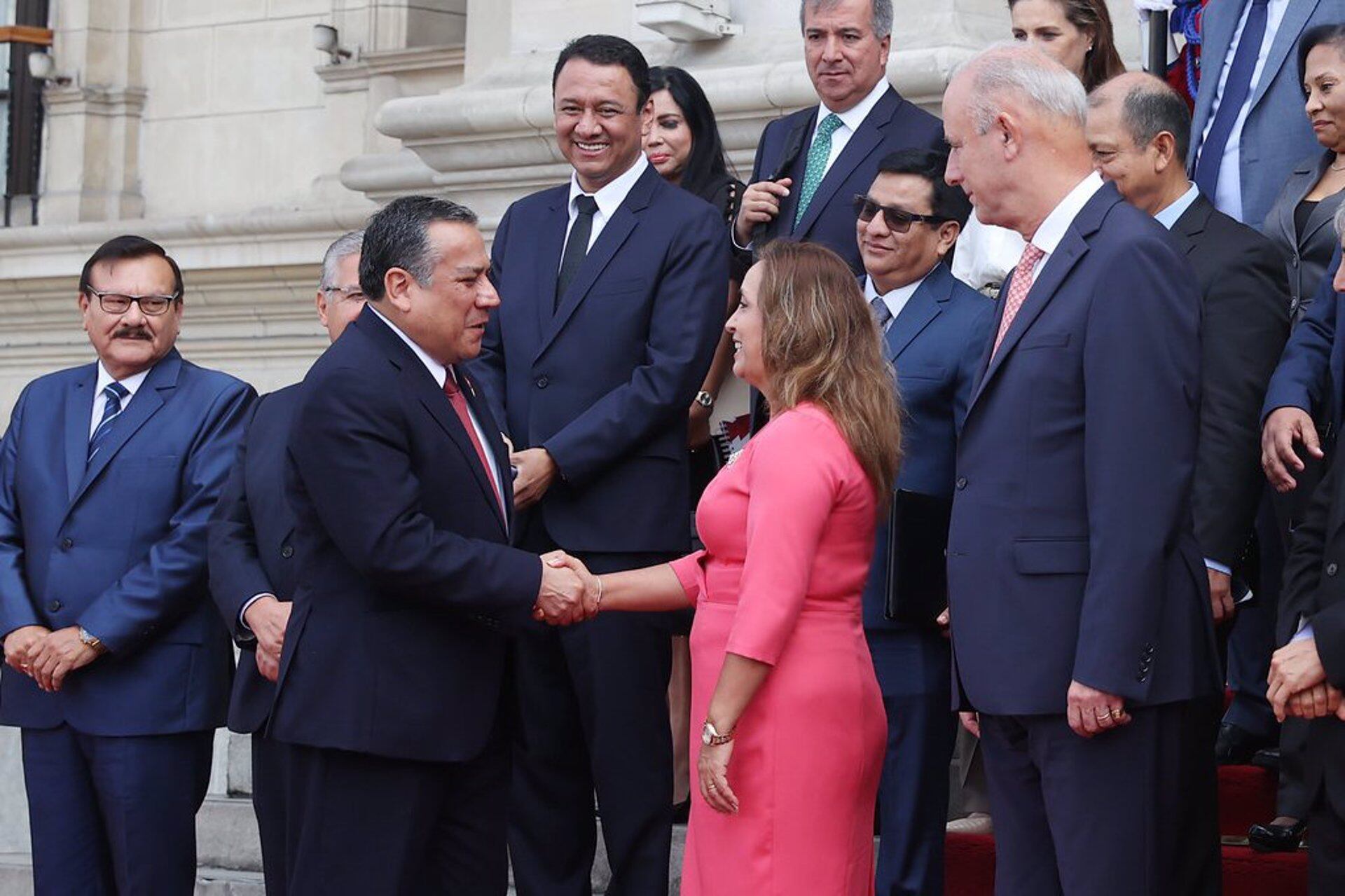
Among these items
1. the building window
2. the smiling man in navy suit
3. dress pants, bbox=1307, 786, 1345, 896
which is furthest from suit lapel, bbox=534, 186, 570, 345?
the building window

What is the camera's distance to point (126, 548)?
17.5 feet

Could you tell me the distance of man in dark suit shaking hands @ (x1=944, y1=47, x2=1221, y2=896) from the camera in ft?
12.4

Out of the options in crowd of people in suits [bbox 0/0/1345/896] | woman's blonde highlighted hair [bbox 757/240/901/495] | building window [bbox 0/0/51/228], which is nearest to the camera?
crowd of people in suits [bbox 0/0/1345/896]

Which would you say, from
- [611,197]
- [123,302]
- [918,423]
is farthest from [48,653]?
[918,423]

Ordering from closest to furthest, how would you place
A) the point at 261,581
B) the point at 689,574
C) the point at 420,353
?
1. the point at 420,353
2. the point at 689,574
3. the point at 261,581

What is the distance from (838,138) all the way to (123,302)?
6.02ft

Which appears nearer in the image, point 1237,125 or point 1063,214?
point 1063,214

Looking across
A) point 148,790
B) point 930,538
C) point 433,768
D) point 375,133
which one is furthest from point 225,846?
point 375,133

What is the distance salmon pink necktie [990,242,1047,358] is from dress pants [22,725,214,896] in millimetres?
2351

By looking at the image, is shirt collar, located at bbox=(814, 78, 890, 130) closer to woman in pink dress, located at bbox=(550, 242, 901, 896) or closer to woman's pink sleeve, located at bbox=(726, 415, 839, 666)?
woman in pink dress, located at bbox=(550, 242, 901, 896)

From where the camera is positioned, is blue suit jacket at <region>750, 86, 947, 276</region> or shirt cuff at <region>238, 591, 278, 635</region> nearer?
shirt cuff at <region>238, 591, 278, 635</region>

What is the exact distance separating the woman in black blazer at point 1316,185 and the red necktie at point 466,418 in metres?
1.82

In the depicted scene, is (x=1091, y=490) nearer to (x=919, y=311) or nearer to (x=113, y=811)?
(x=919, y=311)

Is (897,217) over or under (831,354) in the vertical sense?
over
